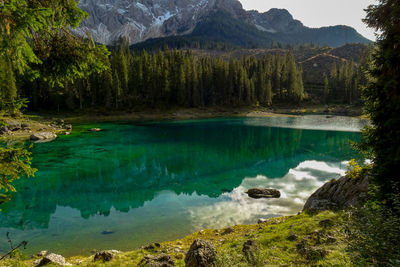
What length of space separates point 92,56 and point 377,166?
11287 millimetres

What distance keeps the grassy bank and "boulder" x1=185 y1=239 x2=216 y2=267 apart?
337 millimetres

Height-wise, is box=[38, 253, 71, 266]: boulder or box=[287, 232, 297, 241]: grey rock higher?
box=[287, 232, 297, 241]: grey rock

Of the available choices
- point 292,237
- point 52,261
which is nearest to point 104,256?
point 52,261

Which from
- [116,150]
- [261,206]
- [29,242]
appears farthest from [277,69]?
[29,242]

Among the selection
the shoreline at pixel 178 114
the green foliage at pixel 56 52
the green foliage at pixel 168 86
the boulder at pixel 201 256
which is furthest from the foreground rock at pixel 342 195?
the green foliage at pixel 168 86

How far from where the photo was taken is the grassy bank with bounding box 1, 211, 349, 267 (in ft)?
26.2

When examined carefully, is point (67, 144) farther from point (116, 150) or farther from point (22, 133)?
point (22, 133)

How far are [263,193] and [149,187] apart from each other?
472 inches

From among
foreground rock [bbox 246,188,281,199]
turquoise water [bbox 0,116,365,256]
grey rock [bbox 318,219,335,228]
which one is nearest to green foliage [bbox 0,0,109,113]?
turquoise water [bbox 0,116,365,256]

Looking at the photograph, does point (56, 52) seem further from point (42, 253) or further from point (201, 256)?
point (42, 253)

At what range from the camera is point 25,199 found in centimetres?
2222

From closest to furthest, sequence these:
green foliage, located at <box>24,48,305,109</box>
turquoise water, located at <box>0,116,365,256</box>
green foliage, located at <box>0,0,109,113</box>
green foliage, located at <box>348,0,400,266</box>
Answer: green foliage, located at <box>0,0,109,113</box>, green foliage, located at <box>348,0,400,266</box>, turquoise water, located at <box>0,116,365,256</box>, green foliage, located at <box>24,48,305,109</box>

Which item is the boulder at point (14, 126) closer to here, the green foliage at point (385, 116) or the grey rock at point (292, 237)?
the grey rock at point (292, 237)

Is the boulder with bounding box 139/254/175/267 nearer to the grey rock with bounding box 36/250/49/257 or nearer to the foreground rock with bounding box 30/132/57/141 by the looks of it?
the grey rock with bounding box 36/250/49/257
